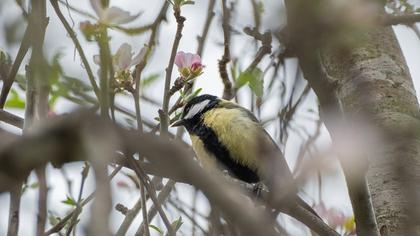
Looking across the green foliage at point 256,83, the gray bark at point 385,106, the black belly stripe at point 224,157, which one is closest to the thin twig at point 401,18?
the gray bark at point 385,106

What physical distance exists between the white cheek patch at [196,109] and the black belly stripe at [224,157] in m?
0.27

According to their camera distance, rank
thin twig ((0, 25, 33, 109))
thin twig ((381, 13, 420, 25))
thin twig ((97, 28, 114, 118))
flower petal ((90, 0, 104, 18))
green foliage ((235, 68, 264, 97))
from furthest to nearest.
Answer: thin twig ((381, 13, 420, 25)) → green foliage ((235, 68, 264, 97)) → flower petal ((90, 0, 104, 18)) → thin twig ((0, 25, 33, 109)) → thin twig ((97, 28, 114, 118))

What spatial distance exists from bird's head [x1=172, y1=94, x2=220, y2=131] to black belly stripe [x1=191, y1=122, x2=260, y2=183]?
0.19 meters

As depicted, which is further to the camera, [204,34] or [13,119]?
[204,34]

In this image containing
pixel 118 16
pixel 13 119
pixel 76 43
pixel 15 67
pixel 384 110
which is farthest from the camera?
pixel 384 110

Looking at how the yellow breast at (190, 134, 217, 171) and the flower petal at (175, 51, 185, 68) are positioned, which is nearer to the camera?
the flower petal at (175, 51, 185, 68)

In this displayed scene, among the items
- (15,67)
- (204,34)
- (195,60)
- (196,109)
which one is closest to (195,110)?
(196,109)

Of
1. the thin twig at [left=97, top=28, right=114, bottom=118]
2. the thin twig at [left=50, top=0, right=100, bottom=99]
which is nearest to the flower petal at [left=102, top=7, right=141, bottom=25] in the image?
the thin twig at [left=50, top=0, right=100, bottom=99]

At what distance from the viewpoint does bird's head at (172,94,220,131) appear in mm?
3936

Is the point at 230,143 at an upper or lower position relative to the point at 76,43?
lower

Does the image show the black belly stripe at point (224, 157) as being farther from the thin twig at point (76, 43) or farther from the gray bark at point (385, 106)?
the thin twig at point (76, 43)

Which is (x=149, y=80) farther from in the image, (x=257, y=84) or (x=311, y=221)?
(x=311, y=221)

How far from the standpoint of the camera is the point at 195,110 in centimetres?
410

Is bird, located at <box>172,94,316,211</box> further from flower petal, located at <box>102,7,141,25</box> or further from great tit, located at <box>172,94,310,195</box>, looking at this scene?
flower petal, located at <box>102,7,141,25</box>
